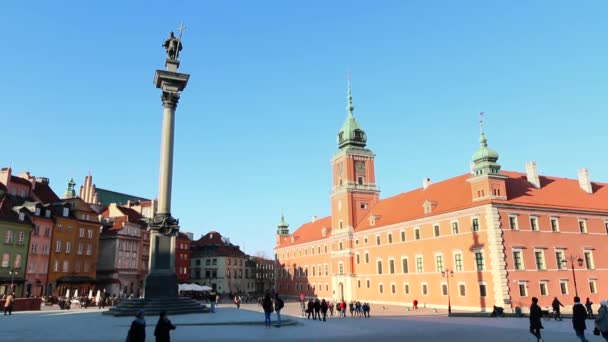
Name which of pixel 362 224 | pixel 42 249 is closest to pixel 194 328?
pixel 42 249

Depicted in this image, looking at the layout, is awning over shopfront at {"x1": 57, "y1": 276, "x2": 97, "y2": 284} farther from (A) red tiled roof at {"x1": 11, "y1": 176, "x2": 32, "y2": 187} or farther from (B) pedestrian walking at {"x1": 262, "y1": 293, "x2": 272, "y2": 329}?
(B) pedestrian walking at {"x1": 262, "y1": 293, "x2": 272, "y2": 329}

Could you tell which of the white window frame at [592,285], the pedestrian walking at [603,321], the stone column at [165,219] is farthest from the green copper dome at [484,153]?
the pedestrian walking at [603,321]

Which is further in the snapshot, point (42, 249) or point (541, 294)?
point (42, 249)

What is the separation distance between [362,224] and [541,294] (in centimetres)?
3303

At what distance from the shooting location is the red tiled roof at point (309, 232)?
95500 millimetres

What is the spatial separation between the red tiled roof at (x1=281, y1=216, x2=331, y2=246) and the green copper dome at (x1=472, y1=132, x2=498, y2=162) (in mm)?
42810

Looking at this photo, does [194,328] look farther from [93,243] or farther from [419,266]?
[93,243]

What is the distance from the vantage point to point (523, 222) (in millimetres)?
50094

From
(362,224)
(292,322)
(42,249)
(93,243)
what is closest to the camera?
(292,322)

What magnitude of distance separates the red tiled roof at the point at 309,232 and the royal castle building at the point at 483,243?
706 inches

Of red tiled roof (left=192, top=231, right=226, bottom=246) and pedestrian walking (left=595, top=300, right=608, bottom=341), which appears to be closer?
pedestrian walking (left=595, top=300, right=608, bottom=341)

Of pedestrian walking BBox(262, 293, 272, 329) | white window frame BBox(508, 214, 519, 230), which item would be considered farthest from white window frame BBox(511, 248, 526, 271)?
pedestrian walking BBox(262, 293, 272, 329)

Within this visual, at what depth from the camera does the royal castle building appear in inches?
1902

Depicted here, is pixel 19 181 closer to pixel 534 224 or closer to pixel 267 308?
pixel 267 308
